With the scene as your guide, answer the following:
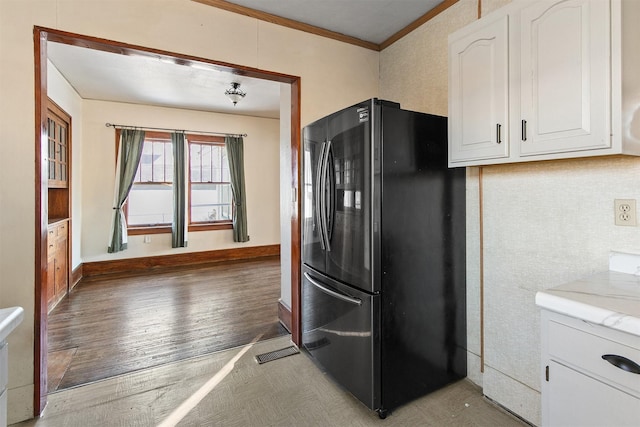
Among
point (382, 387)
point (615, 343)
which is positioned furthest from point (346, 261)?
point (615, 343)

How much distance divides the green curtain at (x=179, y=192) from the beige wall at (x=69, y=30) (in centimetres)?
367

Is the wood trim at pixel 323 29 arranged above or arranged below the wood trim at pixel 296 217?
above

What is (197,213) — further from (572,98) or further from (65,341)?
(572,98)

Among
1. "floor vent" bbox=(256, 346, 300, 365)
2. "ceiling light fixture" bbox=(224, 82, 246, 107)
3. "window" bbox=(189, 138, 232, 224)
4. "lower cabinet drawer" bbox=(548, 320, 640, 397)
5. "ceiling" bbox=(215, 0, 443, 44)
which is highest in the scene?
"ceiling light fixture" bbox=(224, 82, 246, 107)

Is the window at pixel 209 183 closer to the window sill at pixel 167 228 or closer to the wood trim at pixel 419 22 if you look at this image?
the window sill at pixel 167 228

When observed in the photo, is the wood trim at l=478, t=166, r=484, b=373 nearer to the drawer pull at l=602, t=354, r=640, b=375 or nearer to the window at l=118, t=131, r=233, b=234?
the drawer pull at l=602, t=354, r=640, b=375

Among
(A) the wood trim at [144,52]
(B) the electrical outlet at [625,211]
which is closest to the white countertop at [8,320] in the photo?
(A) the wood trim at [144,52]

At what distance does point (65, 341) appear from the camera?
2805 mm

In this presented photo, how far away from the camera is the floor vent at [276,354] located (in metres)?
2.51

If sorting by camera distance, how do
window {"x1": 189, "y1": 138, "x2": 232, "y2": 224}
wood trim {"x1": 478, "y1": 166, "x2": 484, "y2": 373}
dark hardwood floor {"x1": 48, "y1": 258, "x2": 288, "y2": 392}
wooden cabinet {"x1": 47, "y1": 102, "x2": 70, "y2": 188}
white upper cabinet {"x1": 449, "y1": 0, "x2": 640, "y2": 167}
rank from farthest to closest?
window {"x1": 189, "y1": 138, "x2": 232, "y2": 224}
wooden cabinet {"x1": 47, "y1": 102, "x2": 70, "y2": 188}
dark hardwood floor {"x1": 48, "y1": 258, "x2": 288, "y2": 392}
wood trim {"x1": 478, "y1": 166, "x2": 484, "y2": 373}
white upper cabinet {"x1": 449, "y1": 0, "x2": 640, "y2": 167}

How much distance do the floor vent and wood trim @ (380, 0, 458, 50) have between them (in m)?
2.85

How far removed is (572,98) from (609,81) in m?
0.13

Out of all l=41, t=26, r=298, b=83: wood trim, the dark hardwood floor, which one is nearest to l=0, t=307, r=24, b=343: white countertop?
the dark hardwood floor

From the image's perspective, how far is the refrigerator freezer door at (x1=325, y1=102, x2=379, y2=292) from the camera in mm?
1804
